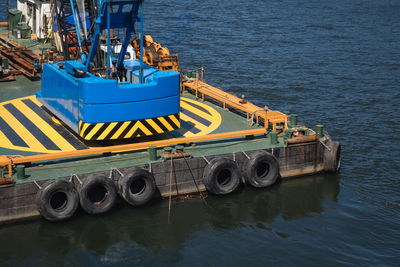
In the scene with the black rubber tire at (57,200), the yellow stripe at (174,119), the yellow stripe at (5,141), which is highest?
the yellow stripe at (174,119)

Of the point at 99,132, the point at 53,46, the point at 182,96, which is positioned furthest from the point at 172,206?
the point at 53,46

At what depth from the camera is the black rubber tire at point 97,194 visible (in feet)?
62.1

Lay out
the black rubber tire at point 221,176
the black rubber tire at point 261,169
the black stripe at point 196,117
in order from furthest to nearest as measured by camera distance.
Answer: the black stripe at point 196,117 < the black rubber tire at point 261,169 < the black rubber tire at point 221,176

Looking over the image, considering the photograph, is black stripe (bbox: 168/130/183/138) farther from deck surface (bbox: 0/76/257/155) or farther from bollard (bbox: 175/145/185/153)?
bollard (bbox: 175/145/185/153)

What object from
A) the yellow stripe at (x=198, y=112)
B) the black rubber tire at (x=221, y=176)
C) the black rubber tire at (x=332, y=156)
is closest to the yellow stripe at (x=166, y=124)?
the black rubber tire at (x=221, y=176)

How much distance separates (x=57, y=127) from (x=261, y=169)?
784 centimetres

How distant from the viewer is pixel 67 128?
23.3 metres

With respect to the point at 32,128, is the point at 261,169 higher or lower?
lower

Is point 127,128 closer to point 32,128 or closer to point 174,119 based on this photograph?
point 174,119

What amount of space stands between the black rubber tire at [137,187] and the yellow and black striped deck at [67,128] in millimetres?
1828

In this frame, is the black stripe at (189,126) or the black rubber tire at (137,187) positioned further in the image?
the black stripe at (189,126)

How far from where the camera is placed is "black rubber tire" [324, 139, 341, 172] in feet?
74.7

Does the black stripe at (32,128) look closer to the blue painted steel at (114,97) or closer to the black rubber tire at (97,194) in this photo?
the blue painted steel at (114,97)

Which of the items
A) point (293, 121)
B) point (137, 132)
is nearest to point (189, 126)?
point (137, 132)
